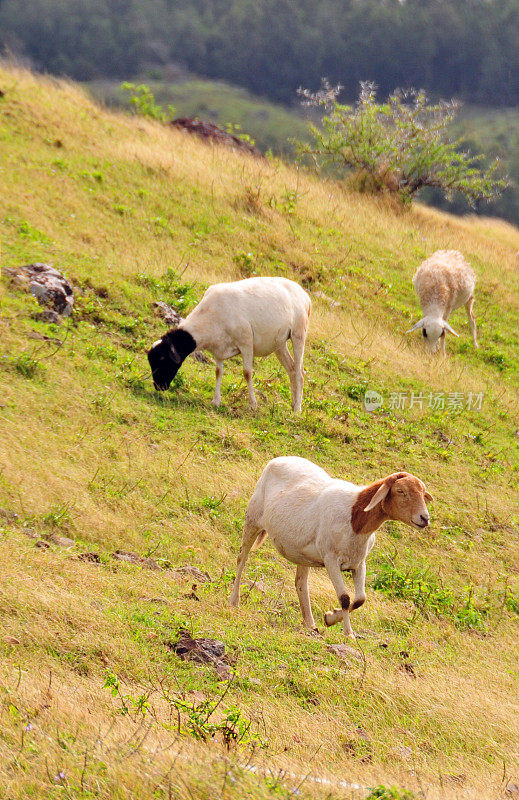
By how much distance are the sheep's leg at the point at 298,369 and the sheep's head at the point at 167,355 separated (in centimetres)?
168

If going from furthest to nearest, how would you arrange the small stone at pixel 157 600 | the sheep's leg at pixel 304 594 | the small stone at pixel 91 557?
the small stone at pixel 91 557
the sheep's leg at pixel 304 594
the small stone at pixel 157 600

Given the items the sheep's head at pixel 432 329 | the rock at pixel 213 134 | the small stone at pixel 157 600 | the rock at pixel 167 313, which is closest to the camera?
the small stone at pixel 157 600

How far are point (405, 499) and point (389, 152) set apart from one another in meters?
21.1

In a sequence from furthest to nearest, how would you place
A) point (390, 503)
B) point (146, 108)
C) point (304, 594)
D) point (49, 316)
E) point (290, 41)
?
→ point (290, 41), point (146, 108), point (49, 316), point (304, 594), point (390, 503)

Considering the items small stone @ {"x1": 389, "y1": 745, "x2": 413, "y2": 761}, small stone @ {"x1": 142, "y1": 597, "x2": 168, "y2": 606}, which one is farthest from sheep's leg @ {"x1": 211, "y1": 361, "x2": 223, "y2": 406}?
small stone @ {"x1": 389, "y1": 745, "x2": 413, "y2": 761}

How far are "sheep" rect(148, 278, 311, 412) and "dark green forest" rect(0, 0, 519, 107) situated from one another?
265ft

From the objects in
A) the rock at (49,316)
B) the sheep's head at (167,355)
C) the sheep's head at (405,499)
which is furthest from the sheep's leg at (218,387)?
the sheep's head at (405,499)

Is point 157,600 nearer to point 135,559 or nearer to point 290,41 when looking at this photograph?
point 135,559

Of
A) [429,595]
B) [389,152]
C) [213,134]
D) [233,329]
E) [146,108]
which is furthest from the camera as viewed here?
[146,108]

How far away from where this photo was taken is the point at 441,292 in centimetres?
1812

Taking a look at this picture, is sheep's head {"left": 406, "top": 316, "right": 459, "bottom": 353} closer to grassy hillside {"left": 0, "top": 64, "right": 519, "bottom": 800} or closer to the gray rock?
grassy hillside {"left": 0, "top": 64, "right": 519, "bottom": 800}

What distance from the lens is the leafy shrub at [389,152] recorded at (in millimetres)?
25891

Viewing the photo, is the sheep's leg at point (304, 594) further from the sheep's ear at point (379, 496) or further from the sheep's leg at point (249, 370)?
the sheep's leg at point (249, 370)

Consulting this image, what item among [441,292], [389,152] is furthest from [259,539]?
[389,152]
